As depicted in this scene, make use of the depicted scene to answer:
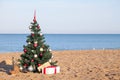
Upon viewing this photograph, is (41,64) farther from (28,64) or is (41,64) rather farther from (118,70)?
(118,70)

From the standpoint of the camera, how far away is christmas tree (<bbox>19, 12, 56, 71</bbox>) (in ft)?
48.9

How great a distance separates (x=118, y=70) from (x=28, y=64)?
4.11 m

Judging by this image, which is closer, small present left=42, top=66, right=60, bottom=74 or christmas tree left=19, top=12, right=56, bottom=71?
small present left=42, top=66, right=60, bottom=74

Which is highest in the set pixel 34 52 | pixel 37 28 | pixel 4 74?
pixel 37 28

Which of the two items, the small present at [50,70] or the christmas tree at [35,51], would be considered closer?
the small present at [50,70]

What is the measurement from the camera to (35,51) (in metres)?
14.9

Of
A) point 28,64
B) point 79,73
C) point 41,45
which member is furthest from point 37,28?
point 79,73

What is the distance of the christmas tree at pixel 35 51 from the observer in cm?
1490

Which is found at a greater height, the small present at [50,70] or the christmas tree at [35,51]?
the christmas tree at [35,51]

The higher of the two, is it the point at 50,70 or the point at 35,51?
the point at 35,51

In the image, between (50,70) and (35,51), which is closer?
(50,70)

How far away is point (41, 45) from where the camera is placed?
1499cm

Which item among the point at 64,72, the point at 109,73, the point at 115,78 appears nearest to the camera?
the point at 115,78

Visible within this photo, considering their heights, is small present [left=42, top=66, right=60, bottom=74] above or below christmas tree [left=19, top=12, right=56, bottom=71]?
below
